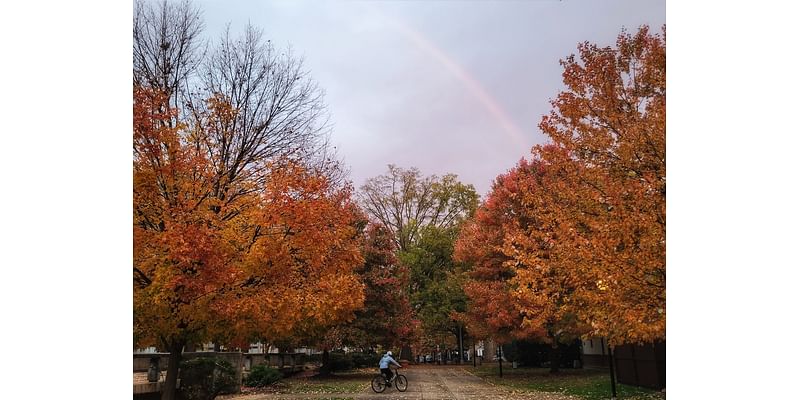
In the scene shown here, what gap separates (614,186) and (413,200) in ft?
49.5

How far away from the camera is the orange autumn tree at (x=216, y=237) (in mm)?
7625

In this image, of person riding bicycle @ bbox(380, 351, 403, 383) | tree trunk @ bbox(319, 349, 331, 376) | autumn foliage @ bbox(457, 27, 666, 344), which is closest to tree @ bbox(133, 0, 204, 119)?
autumn foliage @ bbox(457, 27, 666, 344)

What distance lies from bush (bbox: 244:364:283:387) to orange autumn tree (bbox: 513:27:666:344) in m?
10.5

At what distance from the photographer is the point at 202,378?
1169 centimetres

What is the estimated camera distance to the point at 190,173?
8.07 meters

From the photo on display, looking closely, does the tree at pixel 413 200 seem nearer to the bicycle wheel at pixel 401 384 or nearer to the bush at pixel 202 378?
the bicycle wheel at pixel 401 384

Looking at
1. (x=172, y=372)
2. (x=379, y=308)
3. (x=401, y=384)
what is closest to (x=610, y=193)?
(x=172, y=372)

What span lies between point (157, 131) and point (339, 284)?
3.46 m

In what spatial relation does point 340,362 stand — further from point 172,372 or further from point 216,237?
point 216,237

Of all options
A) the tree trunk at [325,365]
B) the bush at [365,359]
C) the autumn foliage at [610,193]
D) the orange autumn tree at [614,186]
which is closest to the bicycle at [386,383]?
the tree trunk at [325,365]

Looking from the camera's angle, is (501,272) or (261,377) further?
(501,272)

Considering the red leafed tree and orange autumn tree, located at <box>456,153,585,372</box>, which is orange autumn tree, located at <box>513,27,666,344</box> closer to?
orange autumn tree, located at <box>456,153,585,372</box>

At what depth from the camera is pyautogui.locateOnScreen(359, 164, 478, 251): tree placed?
1942 cm

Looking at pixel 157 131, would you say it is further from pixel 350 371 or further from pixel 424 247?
pixel 424 247
